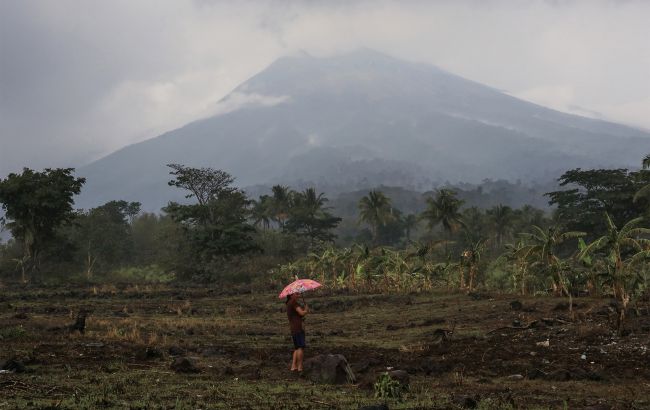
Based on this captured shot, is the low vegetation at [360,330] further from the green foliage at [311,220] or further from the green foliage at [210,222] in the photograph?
the green foliage at [311,220]

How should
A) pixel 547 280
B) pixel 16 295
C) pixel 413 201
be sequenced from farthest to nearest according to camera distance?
pixel 413 201
pixel 16 295
pixel 547 280

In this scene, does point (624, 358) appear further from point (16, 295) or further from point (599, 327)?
point (16, 295)

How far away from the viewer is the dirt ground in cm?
934

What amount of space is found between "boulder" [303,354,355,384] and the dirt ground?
305 millimetres

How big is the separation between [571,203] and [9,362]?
185ft

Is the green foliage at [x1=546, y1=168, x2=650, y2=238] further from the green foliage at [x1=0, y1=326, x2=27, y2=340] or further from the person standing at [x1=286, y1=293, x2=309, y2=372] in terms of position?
the green foliage at [x1=0, y1=326, x2=27, y2=340]

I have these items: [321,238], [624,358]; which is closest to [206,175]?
[321,238]

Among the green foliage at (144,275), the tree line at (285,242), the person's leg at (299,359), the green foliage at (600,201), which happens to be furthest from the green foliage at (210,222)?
the person's leg at (299,359)

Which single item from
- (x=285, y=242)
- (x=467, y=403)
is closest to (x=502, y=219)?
(x=285, y=242)

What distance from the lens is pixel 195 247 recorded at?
184 ft

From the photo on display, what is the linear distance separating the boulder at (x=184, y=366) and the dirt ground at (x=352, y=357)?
184 millimetres

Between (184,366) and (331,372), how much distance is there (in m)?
2.98

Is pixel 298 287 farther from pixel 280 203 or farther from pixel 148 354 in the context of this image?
pixel 280 203

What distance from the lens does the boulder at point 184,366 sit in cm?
1181
